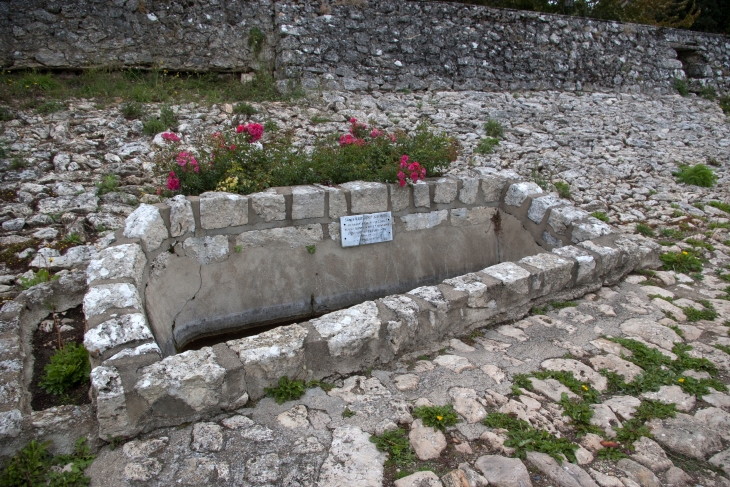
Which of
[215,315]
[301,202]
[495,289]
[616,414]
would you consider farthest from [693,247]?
[215,315]

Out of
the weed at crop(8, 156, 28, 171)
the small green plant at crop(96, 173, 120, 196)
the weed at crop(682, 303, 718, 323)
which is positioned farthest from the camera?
the weed at crop(8, 156, 28, 171)

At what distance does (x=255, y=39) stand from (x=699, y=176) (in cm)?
767

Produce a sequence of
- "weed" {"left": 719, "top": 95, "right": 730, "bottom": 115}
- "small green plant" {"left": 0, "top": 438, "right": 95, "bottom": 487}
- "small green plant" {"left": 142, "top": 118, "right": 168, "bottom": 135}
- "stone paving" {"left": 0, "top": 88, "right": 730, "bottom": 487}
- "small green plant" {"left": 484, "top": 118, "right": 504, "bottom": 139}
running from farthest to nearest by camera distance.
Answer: "weed" {"left": 719, "top": 95, "right": 730, "bottom": 115} → "small green plant" {"left": 484, "top": 118, "right": 504, "bottom": 139} → "small green plant" {"left": 142, "top": 118, "right": 168, "bottom": 135} → "stone paving" {"left": 0, "top": 88, "right": 730, "bottom": 487} → "small green plant" {"left": 0, "top": 438, "right": 95, "bottom": 487}

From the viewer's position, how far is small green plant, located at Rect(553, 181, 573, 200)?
6820 mm

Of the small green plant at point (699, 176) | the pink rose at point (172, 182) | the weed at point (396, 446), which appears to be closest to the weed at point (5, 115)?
the pink rose at point (172, 182)

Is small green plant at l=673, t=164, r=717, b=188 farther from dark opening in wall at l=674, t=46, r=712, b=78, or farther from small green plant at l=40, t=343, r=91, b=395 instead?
small green plant at l=40, t=343, r=91, b=395

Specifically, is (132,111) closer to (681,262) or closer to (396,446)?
(396,446)

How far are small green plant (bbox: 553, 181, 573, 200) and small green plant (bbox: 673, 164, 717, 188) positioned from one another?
2.08 meters

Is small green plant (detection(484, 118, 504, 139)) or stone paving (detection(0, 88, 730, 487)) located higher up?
small green plant (detection(484, 118, 504, 139))

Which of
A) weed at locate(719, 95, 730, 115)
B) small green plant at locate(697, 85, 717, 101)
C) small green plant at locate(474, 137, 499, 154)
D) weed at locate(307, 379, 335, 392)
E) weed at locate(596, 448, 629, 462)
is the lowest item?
weed at locate(596, 448, 629, 462)

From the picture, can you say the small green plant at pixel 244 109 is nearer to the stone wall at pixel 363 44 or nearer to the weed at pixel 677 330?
the stone wall at pixel 363 44

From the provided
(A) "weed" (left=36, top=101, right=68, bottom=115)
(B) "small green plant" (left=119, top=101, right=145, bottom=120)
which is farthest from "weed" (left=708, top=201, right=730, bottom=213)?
(A) "weed" (left=36, top=101, right=68, bottom=115)

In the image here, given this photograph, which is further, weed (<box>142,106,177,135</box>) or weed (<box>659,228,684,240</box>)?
weed (<box>142,106,177,135</box>)

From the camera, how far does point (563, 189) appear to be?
6.89 meters
